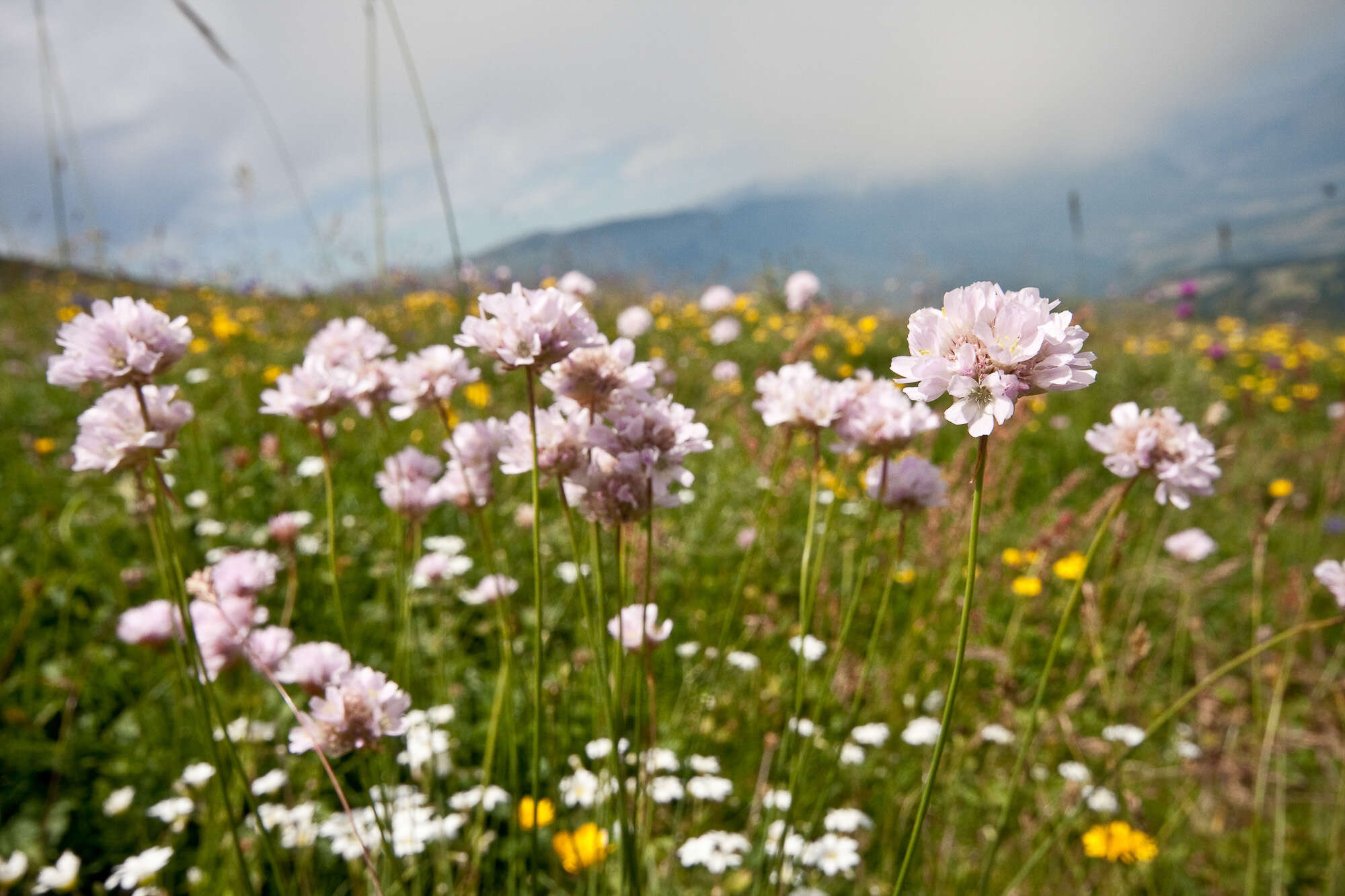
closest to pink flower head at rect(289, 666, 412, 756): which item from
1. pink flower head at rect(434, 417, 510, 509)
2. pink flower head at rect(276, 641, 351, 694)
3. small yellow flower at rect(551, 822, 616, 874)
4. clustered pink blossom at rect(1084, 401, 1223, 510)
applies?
pink flower head at rect(276, 641, 351, 694)

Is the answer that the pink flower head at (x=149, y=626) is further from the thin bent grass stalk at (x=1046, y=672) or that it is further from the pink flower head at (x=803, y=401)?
the thin bent grass stalk at (x=1046, y=672)

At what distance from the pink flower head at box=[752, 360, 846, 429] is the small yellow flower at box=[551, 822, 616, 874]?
0.87 metres

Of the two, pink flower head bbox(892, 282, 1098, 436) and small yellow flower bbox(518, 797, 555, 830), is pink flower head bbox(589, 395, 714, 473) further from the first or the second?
small yellow flower bbox(518, 797, 555, 830)

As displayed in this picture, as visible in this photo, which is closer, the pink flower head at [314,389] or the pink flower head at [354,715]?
the pink flower head at [354,715]

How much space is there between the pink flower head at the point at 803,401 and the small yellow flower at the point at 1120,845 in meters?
1.41

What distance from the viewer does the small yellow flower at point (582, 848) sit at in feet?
4.64

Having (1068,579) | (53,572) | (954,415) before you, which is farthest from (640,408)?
(53,572)

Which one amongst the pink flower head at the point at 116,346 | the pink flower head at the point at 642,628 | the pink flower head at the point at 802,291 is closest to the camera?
the pink flower head at the point at 116,346

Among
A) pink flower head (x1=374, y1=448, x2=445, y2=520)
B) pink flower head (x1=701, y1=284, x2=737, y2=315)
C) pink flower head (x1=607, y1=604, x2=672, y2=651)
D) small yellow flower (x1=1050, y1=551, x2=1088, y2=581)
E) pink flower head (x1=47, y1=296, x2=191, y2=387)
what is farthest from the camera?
pink flower head (x1=701, y1=284, x2=737, y2=315)

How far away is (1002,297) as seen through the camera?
0.80 metres

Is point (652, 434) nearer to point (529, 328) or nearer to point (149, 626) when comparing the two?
point (529, 328)

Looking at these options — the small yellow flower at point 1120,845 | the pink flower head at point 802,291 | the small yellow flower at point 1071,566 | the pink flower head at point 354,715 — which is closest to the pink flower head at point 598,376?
the pink flower head at point 354,715

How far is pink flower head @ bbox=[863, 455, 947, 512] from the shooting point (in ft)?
4.83

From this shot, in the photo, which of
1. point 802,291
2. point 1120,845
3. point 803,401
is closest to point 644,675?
point 803,401
